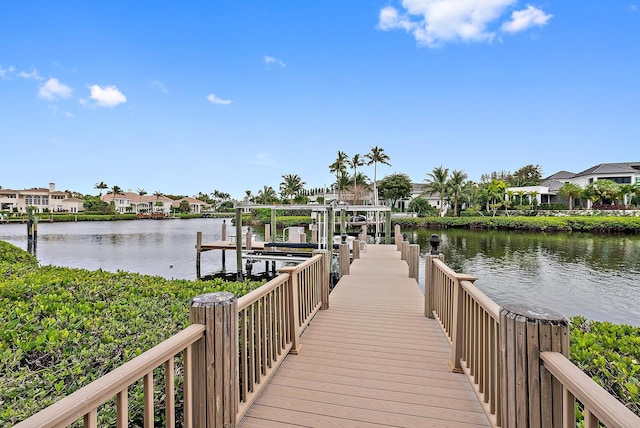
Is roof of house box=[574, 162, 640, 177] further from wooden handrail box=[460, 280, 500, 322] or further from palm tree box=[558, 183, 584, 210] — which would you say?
wooden handrail box=[460, 280, 500, 322]

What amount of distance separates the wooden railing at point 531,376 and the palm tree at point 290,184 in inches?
2477

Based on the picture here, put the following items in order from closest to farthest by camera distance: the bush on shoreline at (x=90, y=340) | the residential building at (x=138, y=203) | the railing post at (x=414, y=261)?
1. the bush on shoreline at (x=90, y=340)
2. the railing post at (x=414, y=261)
3. the residential building at (x=138, y=203)

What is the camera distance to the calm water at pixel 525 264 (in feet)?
34.8

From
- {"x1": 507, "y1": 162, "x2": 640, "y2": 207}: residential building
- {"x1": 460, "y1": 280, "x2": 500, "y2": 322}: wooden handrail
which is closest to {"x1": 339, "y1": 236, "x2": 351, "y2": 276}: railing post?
{"x1": 460, "y1": 280, "x2": 500, "y2": 322}: wooden handrail

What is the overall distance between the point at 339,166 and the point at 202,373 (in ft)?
173

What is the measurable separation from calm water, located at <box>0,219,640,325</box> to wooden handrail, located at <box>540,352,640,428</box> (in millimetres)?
10033

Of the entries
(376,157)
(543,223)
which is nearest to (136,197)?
(376,157)

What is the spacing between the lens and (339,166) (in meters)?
53.8

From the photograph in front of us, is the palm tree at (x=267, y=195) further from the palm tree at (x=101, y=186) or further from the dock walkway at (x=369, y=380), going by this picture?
the dock walkway at (x=369, y=380)

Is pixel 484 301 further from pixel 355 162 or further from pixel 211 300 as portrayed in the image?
pixel 355 162

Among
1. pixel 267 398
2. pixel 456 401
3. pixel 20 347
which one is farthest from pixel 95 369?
pixel 456 401

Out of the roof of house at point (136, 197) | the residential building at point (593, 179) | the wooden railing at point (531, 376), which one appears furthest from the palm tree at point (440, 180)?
the roof of house at point (136, 197)

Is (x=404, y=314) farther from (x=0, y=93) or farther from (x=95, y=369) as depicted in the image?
(x=0, y=93)

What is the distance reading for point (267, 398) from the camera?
276 cm
